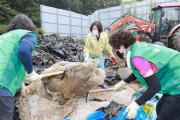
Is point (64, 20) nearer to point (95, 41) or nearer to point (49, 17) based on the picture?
point (49, 17)

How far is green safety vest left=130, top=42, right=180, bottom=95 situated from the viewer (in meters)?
2.36

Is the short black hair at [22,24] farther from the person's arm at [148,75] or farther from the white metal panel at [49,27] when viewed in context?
the white metal panel at [49,27]

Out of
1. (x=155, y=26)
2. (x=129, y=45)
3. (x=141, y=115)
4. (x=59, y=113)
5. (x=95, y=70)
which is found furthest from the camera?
(x=155, y=26)

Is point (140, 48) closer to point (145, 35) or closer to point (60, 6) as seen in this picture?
point (145, 35)

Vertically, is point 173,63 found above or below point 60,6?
below

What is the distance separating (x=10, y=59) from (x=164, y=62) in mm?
1328

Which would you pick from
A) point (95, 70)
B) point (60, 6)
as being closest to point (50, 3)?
point (60, 6)

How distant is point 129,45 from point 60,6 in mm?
23273

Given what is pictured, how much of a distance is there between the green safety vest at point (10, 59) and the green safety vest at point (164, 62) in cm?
102

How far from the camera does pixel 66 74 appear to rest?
3.68m

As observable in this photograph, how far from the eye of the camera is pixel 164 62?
2383mm

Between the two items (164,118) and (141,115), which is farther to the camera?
(141,115)

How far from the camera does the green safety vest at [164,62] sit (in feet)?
7.73

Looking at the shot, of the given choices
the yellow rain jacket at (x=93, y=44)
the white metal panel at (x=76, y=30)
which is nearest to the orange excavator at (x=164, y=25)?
the yellow rain jacket at (x=93, y=44)
